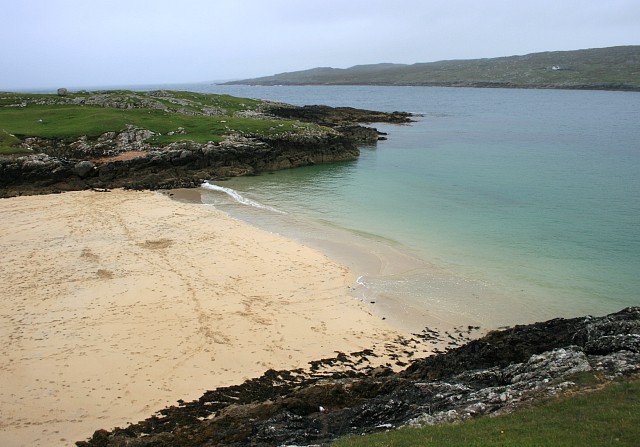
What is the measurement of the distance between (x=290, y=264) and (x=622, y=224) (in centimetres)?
2029

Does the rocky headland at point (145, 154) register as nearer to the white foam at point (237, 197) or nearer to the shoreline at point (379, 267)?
the white foam at point (237, 197)

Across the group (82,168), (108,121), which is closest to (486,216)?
(82,168)

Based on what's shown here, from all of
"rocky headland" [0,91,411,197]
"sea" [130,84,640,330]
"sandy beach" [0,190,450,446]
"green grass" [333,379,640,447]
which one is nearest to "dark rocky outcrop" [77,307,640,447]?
"green grass" [333,379,640,447]

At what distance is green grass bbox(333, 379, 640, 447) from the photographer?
8.48m

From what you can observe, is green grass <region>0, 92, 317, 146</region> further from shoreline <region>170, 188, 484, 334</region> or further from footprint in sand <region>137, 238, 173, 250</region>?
footprint in sand <region>137, 238, 173, 250</region>

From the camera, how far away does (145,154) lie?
43344mm

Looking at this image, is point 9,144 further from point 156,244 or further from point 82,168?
point 156,244

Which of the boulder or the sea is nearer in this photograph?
the sea

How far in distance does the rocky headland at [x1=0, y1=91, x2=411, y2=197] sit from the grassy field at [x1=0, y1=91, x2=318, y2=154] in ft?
0.77

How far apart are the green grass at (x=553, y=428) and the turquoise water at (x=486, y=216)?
8217mm

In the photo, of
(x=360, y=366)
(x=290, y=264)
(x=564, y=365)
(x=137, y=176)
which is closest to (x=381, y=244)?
(x=290, y=264)

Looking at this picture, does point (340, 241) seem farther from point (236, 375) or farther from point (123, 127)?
point (123, 127)

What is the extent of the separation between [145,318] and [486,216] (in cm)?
2211

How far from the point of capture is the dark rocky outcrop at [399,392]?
1049cm
